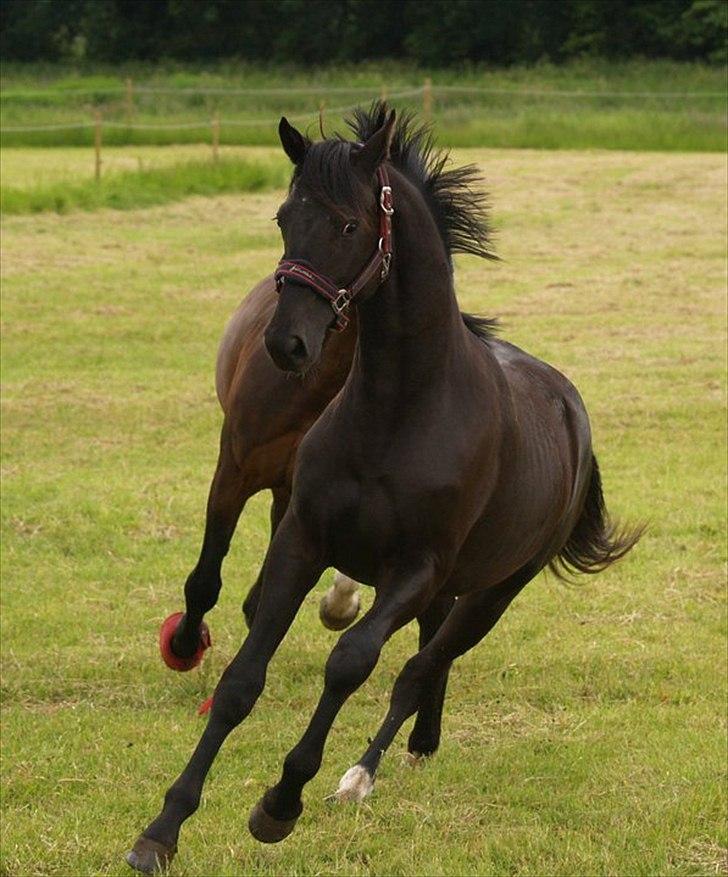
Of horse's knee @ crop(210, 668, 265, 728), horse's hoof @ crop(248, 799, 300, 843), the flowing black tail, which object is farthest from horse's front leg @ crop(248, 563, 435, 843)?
the flowing black tail

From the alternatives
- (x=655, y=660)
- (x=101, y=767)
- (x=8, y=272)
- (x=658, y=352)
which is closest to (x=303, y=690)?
(x=101, y=767)

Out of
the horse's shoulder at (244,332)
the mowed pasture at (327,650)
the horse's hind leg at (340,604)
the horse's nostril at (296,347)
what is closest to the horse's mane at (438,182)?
the mowed pasture at (327,650)

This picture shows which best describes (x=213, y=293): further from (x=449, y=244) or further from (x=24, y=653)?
(x=449, y=244)

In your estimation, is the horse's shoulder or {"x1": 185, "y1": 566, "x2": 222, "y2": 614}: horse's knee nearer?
{"x1": 185, "y1": 566, "x2": 222, "y2": 614}: horse's knee

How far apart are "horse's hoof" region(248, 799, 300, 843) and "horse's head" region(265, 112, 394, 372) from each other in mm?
1286

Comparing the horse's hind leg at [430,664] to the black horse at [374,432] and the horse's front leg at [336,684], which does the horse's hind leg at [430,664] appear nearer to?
the black horse at [374,432]

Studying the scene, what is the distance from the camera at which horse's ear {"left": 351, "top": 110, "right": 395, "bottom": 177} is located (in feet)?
12.1

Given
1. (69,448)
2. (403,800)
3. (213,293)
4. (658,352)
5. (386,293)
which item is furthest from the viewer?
(213,293)

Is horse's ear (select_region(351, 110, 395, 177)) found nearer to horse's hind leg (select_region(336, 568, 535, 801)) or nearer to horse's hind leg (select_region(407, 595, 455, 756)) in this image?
horse's hind leg (select_region(336, 568, 535, 801))

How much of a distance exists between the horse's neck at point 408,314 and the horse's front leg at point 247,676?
49cm

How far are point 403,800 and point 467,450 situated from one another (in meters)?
1.48

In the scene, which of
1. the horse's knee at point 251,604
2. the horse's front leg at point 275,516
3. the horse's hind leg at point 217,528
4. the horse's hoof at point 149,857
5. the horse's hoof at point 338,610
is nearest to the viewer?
the horse's hoof at point 149,857

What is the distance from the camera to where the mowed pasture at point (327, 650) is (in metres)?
4.79

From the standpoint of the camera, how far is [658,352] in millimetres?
13016
